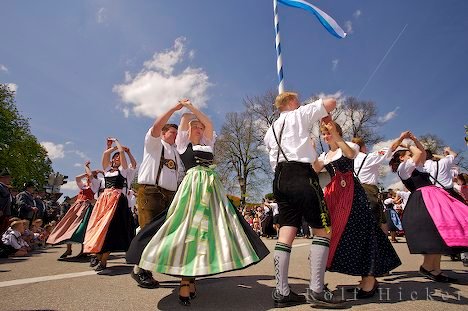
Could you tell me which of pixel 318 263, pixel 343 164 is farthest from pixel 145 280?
pixel 343 164

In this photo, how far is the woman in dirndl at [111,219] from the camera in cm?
539

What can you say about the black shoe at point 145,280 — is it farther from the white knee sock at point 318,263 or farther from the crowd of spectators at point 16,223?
the crowd of spectators at point 16,223

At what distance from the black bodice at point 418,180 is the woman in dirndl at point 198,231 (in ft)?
9.04

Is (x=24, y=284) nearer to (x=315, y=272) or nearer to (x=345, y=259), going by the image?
(x=315, y=272)

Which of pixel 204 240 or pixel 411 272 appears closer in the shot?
pixel 204 240

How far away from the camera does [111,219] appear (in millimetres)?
5566

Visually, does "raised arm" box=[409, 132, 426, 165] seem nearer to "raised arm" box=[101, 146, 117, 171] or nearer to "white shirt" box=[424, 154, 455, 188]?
"white shirt" box=[424, 154, 455, 188]

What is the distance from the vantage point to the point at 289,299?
2996 millimetres

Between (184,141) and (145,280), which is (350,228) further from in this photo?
(145,280)

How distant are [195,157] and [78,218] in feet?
16.1

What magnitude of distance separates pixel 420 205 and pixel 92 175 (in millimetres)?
6686

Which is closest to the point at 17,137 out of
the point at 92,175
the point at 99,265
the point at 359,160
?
the point at 92,175

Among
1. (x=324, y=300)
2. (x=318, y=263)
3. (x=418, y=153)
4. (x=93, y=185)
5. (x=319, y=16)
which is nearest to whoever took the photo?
(x=324, y=300)

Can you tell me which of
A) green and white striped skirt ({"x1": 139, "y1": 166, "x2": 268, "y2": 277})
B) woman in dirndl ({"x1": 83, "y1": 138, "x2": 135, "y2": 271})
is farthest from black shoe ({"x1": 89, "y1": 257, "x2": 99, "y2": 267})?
green and white striped skirt ({"x1": 139, "y1": 166, "x2": 268, "y2": 277})
